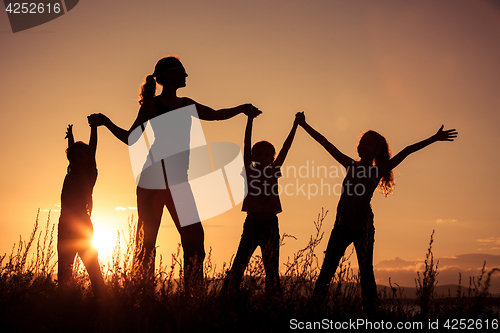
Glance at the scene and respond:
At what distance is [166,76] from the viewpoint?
14.6ft

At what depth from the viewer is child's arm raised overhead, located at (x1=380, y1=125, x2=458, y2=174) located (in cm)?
482

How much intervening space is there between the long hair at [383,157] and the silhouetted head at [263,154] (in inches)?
50.1

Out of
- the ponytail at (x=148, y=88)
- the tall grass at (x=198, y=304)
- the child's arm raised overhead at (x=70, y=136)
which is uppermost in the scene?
the ponytail at (x=148, y=88)

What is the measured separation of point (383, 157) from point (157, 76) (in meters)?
3.14

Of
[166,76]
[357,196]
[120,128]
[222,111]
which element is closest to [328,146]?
[357,196]

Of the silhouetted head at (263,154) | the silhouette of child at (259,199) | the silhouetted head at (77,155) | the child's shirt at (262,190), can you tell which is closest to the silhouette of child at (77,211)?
the silhouetted head at (77,155)

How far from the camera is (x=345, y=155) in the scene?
17.1ft

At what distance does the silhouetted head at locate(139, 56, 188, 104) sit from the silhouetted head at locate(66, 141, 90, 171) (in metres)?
1.27

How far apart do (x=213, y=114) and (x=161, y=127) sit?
0.75 metres

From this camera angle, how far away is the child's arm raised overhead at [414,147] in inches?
190

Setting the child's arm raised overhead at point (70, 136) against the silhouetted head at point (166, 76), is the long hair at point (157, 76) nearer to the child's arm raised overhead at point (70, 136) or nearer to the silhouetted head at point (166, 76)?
the silhouetted head at point (166, 76)

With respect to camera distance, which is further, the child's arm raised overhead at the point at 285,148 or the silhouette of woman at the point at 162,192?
the child's arm raised overhead at the point at 285,148

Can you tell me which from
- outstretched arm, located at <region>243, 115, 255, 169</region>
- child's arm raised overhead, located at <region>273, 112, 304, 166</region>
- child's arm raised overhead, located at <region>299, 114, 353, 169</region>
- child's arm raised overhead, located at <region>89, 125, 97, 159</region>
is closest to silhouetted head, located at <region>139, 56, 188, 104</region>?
child's arm raised overhead, located at <region>89, 125, 97, 159</region>

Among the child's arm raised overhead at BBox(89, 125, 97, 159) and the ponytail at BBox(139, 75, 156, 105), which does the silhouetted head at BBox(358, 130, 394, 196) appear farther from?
the child's arm raised overhead at BBox(89, 125, 97, 159)
